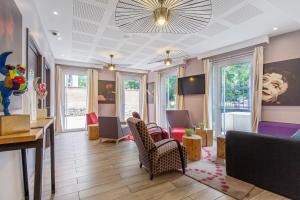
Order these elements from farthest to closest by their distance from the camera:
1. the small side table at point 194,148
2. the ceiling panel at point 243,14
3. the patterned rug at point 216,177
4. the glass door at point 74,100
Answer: the glass door at point 74,100 → the small side table at point 194,148 → the ceiling panel at point 243,14 → the patterned rug at point 216,177

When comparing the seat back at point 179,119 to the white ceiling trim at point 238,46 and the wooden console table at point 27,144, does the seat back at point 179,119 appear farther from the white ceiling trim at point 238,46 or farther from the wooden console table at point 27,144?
the wooden console table at point 27,144

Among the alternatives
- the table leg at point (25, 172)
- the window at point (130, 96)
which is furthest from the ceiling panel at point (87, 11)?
the window at point (130, 96)

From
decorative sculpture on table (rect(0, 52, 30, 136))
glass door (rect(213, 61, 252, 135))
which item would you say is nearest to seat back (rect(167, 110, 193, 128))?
glass door (rect(213, 61, 252, 135))

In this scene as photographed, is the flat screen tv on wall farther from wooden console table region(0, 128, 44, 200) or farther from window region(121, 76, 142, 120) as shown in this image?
wooden console table region(0, 128, 44, 200)

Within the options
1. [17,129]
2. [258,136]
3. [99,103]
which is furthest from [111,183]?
[99,103]

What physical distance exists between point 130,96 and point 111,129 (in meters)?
3.29

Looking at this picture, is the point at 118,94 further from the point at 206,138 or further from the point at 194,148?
the point at 194,148

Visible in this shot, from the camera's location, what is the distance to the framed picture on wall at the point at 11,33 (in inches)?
49.6

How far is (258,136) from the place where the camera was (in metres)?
2.16

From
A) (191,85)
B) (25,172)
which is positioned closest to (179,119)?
(191,85)

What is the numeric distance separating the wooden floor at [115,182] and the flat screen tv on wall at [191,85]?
10.1 feet

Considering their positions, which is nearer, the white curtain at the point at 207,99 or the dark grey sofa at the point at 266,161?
the dark grey sofa at the point at 266,161

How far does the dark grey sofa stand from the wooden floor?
17 centimetres

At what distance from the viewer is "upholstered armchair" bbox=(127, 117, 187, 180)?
2.51 metres
